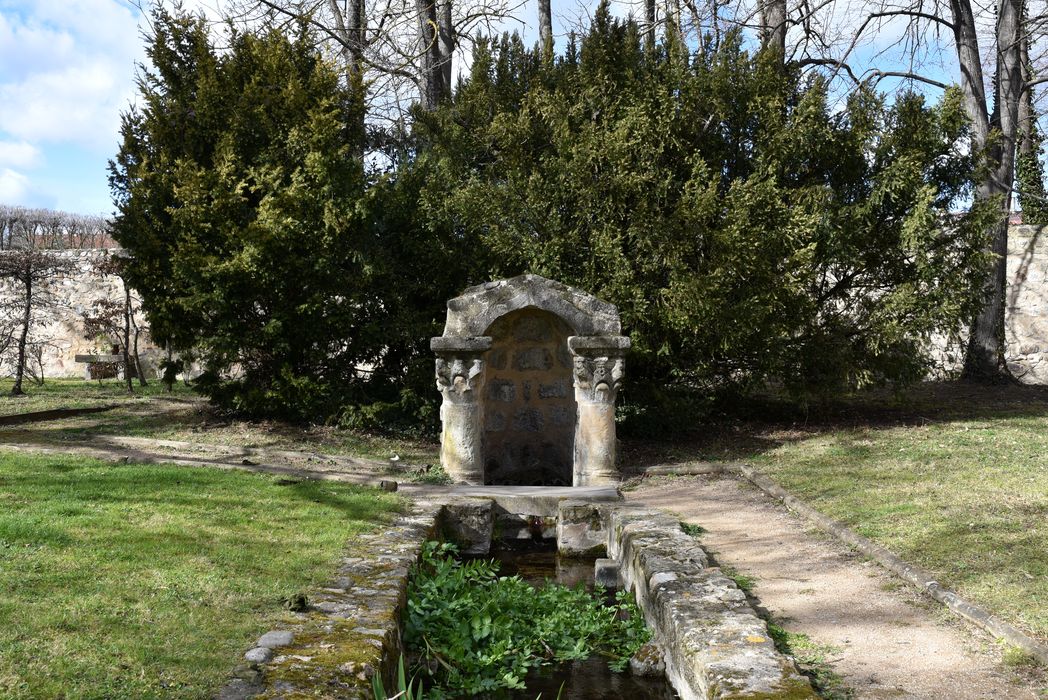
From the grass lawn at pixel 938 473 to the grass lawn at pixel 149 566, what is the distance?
153 inches

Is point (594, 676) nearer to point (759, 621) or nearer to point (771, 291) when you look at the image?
point (759, 621)

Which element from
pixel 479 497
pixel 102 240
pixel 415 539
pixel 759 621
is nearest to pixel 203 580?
pixel 415 539

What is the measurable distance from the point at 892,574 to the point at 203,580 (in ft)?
13.9

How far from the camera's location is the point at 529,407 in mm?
10750

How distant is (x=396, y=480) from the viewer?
898 centimetres

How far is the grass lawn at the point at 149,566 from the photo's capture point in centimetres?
359

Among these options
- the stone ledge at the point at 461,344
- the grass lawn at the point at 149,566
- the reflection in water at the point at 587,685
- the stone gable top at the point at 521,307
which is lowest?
the reflection in water at the point at 587,685

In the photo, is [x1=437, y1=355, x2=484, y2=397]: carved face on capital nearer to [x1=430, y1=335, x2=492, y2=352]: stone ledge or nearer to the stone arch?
the stone arch

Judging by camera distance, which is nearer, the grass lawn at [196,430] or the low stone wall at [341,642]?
the low stone wall at [341,642]

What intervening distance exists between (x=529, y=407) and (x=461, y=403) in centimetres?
147

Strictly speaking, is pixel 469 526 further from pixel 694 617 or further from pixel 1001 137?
pixel 1001 137

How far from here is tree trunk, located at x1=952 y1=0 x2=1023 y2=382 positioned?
15.9 meters

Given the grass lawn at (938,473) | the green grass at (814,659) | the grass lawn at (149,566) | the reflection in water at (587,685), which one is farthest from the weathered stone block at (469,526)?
the green grass at (814,659)

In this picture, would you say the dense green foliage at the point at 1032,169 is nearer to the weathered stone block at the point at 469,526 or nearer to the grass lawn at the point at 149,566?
the weathered stone block at the point at 469,526
